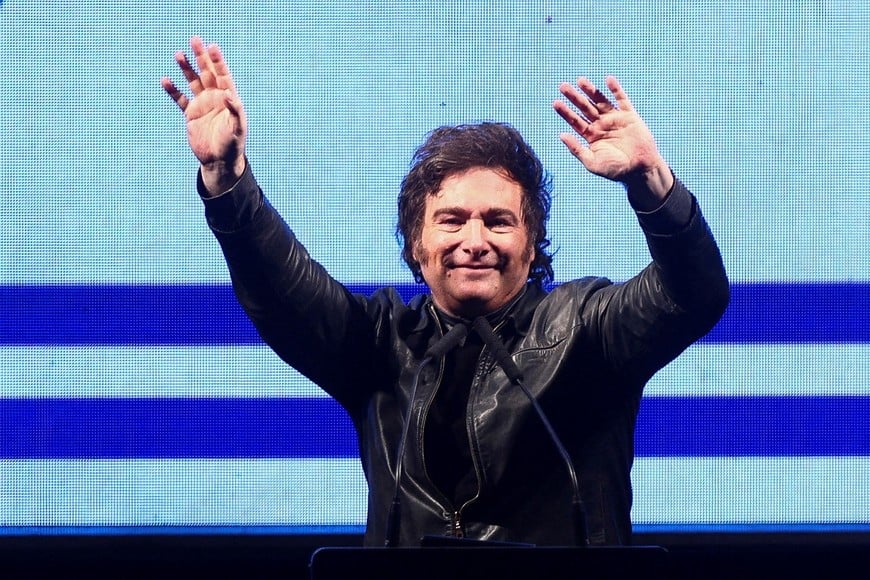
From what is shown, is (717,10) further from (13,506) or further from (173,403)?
(13,506)

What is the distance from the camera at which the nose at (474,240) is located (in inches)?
63.3

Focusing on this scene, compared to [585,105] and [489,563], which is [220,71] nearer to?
[585,105]

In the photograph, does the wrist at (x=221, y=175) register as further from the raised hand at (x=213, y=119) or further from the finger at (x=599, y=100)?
the finger at (x=599, y=100)

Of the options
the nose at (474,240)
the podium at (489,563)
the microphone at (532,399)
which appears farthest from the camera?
the nose at (474,240)

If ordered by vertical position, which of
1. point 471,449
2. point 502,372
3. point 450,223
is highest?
point 450,223

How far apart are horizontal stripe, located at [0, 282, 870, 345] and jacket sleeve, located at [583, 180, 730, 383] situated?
1.64 feet

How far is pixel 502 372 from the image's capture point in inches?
63.0

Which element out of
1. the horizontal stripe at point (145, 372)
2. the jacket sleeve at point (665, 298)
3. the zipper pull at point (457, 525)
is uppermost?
the jacket sleeve at point (665, 298)

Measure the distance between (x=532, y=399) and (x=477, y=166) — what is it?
44 centimetres

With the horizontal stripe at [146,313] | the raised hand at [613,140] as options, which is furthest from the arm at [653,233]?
the horizontal stripe at [146,313]

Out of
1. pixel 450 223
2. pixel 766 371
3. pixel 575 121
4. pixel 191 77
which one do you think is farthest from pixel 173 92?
pixel 766 371

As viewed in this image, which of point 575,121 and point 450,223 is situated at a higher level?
point 575,121

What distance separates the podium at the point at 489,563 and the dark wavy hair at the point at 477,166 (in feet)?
2.86

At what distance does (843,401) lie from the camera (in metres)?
2.01
